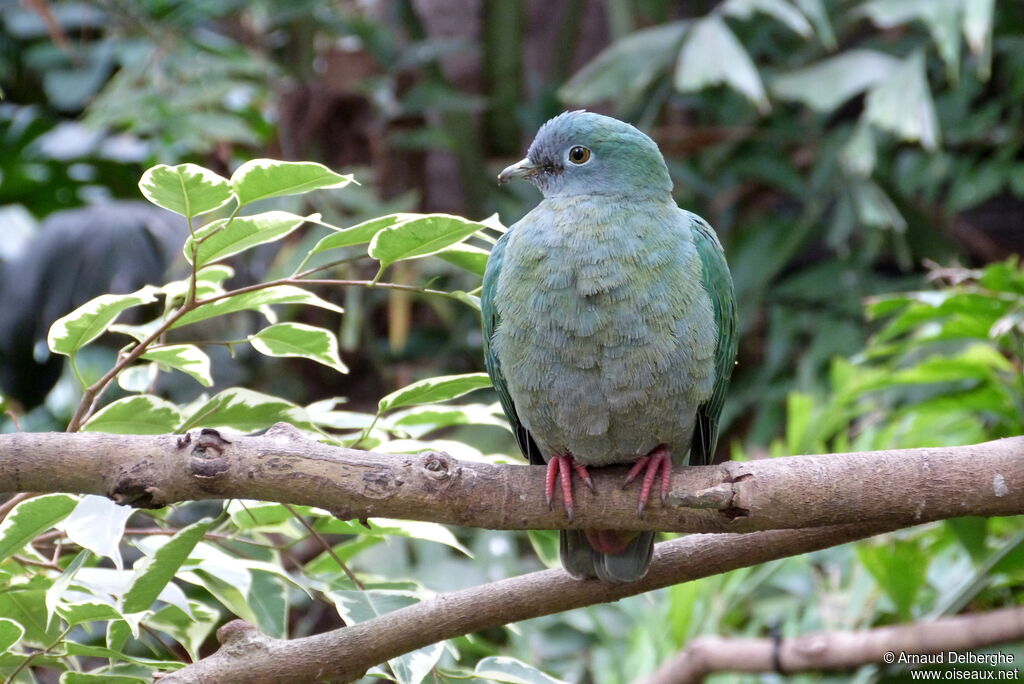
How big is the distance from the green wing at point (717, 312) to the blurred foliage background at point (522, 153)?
1.17 m

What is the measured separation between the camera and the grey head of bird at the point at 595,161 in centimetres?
219

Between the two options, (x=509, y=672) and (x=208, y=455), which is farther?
(x=509, y=672)

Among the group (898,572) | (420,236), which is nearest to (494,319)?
(420,236)

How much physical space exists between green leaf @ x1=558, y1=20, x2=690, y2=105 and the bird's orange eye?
2.05m

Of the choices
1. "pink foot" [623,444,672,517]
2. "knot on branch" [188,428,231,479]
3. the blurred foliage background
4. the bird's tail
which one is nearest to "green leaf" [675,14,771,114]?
the blurred foliage background

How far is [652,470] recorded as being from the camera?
6.16ft

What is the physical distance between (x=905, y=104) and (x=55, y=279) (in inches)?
133

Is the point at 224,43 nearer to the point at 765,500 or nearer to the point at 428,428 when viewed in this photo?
the point at 428,428

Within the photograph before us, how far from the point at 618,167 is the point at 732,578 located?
1.69 m

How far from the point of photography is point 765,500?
1.62m

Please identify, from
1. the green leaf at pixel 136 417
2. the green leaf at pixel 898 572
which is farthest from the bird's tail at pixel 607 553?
the green leaf at pixel 898 572

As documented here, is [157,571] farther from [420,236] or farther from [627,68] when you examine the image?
[627,68]

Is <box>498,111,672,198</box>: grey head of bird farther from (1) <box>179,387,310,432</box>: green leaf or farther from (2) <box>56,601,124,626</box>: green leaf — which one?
(2) <box>56,601,124,626</box>: green leaf

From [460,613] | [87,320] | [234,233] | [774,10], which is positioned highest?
[774,10]
